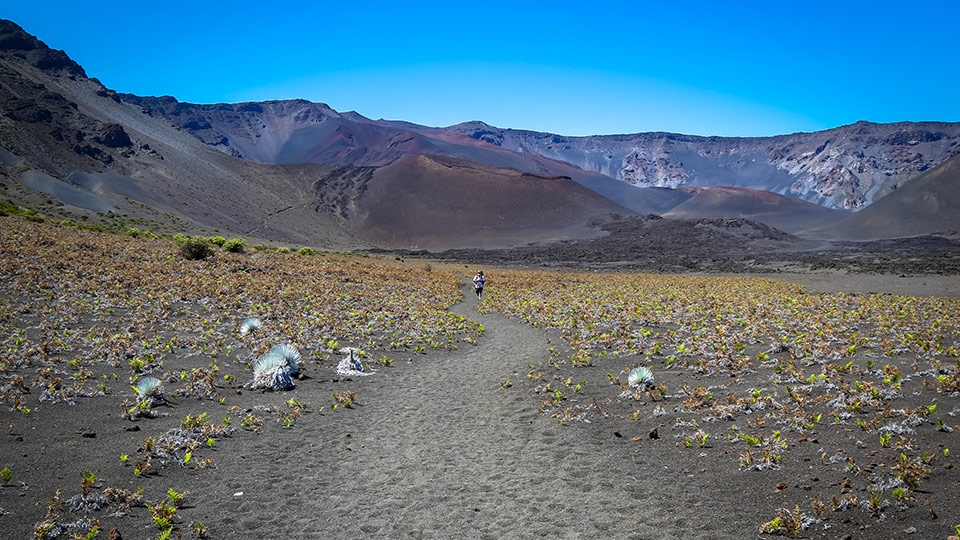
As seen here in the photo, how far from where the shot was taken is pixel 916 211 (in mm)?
106812

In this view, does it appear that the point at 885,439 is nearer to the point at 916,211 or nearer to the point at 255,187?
the point at 255,187

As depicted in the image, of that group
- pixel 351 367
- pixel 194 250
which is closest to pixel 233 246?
pixel 194 250

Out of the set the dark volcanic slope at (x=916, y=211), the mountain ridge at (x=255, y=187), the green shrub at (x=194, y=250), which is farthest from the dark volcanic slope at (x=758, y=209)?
the green shrub at (x=194, y=250)

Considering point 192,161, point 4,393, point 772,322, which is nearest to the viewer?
point 4,393

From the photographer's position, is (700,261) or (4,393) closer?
(4,393)

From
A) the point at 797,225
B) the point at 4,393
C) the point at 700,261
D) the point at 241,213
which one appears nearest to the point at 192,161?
the point at 241,213

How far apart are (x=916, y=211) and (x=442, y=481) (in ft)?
437

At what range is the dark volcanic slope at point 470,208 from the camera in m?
112

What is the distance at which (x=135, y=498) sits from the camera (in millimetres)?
6176

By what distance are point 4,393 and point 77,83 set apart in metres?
157

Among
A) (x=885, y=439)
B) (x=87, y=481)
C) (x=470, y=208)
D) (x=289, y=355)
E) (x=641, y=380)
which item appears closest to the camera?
(x=87, y=481)

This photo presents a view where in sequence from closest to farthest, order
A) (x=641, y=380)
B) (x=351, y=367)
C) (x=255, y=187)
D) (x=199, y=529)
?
(x=199, y=529), (x=641, y=380), (x=351, y=367), (x=255, y=187)

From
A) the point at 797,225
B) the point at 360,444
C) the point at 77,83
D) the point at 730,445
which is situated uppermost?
the point at 77,83

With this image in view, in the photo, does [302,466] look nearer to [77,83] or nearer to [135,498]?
[135,498]
